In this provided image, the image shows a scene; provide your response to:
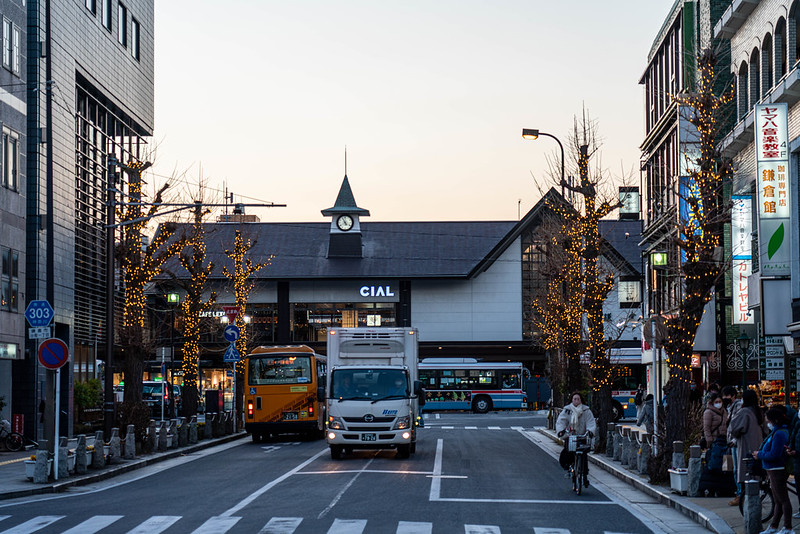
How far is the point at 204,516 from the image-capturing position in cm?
1597

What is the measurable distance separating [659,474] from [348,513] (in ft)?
23.4

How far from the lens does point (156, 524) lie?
15109 millimetres

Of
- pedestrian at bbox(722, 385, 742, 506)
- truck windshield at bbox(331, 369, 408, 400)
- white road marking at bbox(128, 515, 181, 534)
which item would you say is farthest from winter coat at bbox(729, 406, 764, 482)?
truck windshield at bbox(331, 369, 408, 400)

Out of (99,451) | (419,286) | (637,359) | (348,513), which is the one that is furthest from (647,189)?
(348,513)

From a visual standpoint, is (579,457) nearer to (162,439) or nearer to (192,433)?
(162,439)

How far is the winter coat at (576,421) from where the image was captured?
20.1 meters

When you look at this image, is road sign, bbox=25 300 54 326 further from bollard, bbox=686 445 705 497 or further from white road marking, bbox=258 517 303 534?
bollard, bbox=686 445 705 497

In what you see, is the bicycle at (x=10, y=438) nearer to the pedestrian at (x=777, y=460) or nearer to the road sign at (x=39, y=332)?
the road sign at (x=39, y=332)

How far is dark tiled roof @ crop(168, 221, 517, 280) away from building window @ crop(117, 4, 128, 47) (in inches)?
1111

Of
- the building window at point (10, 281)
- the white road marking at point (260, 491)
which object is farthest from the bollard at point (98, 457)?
the building window at point (10, 281)

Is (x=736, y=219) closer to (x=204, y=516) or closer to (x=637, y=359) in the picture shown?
(x=204, y=516)

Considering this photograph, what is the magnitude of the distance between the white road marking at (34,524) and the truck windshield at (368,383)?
12.3 m

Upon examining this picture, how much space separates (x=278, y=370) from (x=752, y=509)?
25638 millimetres

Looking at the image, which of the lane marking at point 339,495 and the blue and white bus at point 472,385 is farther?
the blue and white bus at point 472,385
